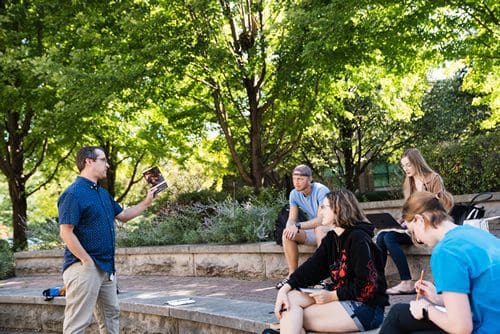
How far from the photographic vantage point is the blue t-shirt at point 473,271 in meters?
2.66

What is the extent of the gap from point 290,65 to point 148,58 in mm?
2962

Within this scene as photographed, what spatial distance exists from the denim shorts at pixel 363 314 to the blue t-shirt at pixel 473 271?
138cm

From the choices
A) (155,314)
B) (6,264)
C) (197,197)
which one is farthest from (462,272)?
(197,197)

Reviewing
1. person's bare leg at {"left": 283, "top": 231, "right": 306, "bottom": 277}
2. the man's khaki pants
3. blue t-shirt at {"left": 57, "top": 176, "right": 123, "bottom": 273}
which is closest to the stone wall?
person's bare leg at {"left": 283, "top": 231, "right": 306, "bottom": 277}

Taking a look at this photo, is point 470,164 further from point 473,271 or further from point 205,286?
point 473,271

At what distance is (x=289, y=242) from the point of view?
254 inches

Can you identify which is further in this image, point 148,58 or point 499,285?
point 148,58

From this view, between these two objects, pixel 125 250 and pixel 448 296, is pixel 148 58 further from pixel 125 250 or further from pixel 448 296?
pixel 448 296

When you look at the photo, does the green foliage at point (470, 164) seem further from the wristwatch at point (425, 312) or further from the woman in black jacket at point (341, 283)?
the wristwatch at point (425, 312)

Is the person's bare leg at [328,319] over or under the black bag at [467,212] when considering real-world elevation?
under

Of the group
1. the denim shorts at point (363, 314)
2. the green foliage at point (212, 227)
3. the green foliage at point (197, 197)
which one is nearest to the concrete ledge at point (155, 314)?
the denim shorts at point (363, 314)

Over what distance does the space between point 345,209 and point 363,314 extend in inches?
31.4

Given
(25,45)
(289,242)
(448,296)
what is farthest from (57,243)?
(448,296)

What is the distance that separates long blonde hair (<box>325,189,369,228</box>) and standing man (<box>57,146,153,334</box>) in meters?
2.01
